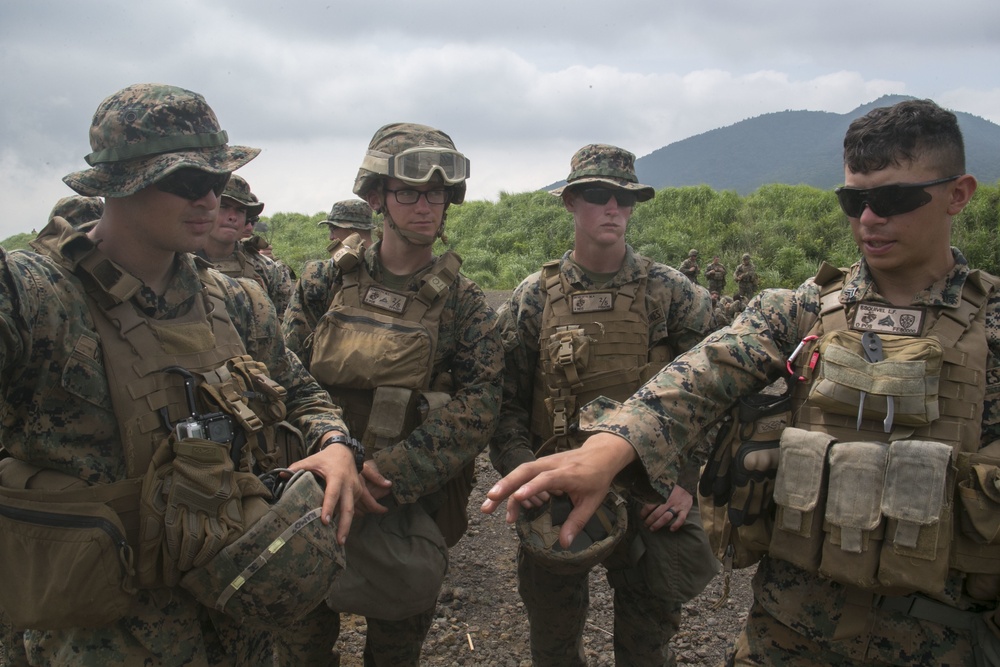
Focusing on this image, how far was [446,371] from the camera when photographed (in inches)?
138

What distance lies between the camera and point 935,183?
2.12 meters

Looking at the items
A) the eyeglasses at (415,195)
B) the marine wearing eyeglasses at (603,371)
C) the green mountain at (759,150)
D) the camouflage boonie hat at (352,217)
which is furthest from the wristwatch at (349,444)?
the green mountain at (759,150)

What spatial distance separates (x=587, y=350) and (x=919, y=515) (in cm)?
177

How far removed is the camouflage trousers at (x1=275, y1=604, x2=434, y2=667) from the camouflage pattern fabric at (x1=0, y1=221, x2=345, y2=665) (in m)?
1.16

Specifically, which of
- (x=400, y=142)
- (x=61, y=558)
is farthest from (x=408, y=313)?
(x=61, y=558)

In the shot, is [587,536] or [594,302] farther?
[594,302]

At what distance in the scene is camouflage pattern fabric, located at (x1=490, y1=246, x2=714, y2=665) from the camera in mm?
3350

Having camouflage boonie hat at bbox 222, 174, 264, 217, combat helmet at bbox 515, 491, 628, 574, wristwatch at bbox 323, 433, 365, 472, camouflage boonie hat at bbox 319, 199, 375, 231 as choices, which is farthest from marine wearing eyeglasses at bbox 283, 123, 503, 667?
camouflage boonie hat at bbox 319, 199, 375, 231

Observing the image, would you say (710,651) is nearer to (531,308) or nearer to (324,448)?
(531,308)

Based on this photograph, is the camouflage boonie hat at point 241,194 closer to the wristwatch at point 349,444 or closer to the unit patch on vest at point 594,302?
the unit patch on vest at point 594,302

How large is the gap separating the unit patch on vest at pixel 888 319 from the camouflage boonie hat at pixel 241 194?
476cm

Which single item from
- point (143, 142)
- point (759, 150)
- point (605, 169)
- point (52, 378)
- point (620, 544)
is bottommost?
point (620, 544)

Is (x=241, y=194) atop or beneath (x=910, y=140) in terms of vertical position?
atop

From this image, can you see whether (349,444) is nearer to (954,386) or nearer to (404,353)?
(404,353)
